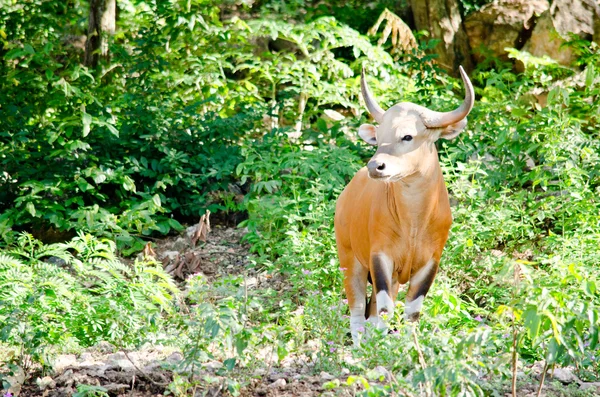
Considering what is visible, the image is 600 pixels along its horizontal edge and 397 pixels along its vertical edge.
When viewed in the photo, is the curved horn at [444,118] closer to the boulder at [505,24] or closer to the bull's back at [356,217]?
the bull's back at [356,217]

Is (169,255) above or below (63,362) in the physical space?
below

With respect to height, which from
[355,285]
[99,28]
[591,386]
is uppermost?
[591,386]

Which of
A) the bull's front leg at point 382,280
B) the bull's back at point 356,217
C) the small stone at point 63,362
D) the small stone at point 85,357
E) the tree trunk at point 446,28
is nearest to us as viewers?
the small stone at point 63,362

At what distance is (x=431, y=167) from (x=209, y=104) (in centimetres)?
500

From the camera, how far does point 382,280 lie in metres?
5.45

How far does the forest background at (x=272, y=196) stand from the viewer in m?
4.29

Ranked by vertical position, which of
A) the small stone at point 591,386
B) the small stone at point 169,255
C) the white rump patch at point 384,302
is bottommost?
the small stone at point 169,255

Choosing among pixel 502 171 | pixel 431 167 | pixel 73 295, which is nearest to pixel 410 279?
pixel 431 167

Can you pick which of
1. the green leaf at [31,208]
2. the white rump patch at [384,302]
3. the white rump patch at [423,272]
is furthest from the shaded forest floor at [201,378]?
the green leaf at [31,208]

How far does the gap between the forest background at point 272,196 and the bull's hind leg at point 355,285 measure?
249 millimetres

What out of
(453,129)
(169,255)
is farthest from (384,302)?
(169,255)

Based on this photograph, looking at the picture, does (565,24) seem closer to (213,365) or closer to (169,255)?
(169,255)

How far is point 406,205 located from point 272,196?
116 inches

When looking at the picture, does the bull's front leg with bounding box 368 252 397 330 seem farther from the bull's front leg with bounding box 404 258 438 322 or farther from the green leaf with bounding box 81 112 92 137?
the green leaf with bounding box 81 112 92 137
